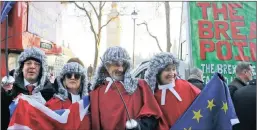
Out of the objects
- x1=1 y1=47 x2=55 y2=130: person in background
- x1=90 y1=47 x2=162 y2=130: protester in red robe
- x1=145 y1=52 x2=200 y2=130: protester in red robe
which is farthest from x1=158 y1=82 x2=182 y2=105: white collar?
x1=1 y1=47 x2=55 y2=130: person in background

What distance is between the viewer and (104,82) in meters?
3.59

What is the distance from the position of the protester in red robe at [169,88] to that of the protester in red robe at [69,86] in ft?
2.86

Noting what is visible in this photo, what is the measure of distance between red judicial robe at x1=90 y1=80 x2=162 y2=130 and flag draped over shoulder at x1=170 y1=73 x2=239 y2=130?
0.31 meters

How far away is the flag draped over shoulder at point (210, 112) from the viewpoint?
11.4 ft

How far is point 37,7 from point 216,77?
7462 millimetres

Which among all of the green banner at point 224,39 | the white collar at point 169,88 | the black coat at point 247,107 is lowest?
the black coat at point 247,107

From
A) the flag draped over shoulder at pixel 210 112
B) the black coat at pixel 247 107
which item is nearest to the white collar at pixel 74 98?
the flag draped over shoulder at pixel 210 112

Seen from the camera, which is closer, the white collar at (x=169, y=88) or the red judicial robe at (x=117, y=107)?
the red judicial robe at (x=117, y=107)

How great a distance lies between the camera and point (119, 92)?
333 cm

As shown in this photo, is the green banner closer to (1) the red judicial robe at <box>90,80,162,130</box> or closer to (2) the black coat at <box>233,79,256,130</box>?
(2) the black coat at <box>233,79,256,130</box>

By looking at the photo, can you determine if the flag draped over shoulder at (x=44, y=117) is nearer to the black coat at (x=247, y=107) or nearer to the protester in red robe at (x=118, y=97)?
the protester in red robe at (x=118, y=97)

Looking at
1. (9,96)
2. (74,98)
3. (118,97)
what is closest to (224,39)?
(74,98)

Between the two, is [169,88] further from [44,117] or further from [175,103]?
[44,117]

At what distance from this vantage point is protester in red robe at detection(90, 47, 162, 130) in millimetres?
3348
